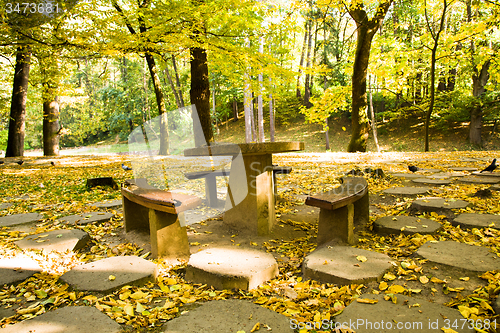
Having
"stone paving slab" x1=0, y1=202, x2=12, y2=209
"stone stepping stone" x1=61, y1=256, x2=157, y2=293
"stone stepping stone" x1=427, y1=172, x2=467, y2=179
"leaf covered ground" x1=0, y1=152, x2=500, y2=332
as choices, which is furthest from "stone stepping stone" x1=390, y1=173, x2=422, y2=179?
"stone paving slab" x1=0, y1=202, x2=12, y2=209

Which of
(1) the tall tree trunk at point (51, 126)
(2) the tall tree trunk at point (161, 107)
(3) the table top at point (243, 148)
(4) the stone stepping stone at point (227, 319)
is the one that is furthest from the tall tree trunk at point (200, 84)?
(4) the stone stepping stone at point (227, 319)

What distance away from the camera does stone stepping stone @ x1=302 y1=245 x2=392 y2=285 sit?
172 centimetres

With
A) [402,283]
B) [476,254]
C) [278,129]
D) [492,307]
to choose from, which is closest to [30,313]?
[402,283]

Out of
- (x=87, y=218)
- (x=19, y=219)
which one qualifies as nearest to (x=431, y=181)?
(x=87, y=218)

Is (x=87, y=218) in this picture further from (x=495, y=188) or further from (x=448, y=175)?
(x=448, y=175)

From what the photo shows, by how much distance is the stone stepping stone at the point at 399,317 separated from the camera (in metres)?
1.26

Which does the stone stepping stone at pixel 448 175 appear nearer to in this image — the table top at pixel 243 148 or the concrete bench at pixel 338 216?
the concrete bench at pixel 338 216

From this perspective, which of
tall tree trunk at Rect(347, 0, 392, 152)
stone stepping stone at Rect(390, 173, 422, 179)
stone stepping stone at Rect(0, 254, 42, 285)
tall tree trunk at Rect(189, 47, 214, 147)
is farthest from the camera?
tall tree trunk at Rect(347, 0, 392, 152)

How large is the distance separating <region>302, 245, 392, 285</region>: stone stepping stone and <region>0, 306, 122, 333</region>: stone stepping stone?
1.18 m

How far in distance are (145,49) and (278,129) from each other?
17732 millimetres

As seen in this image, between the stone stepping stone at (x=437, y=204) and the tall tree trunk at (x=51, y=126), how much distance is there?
38.2 feet

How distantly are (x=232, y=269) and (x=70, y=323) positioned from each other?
912 mm

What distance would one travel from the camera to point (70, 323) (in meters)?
1.34

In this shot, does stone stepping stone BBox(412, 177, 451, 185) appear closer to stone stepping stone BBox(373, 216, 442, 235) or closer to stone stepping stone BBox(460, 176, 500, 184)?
stone stepping stone BBox(460, 176, 500, 184)
